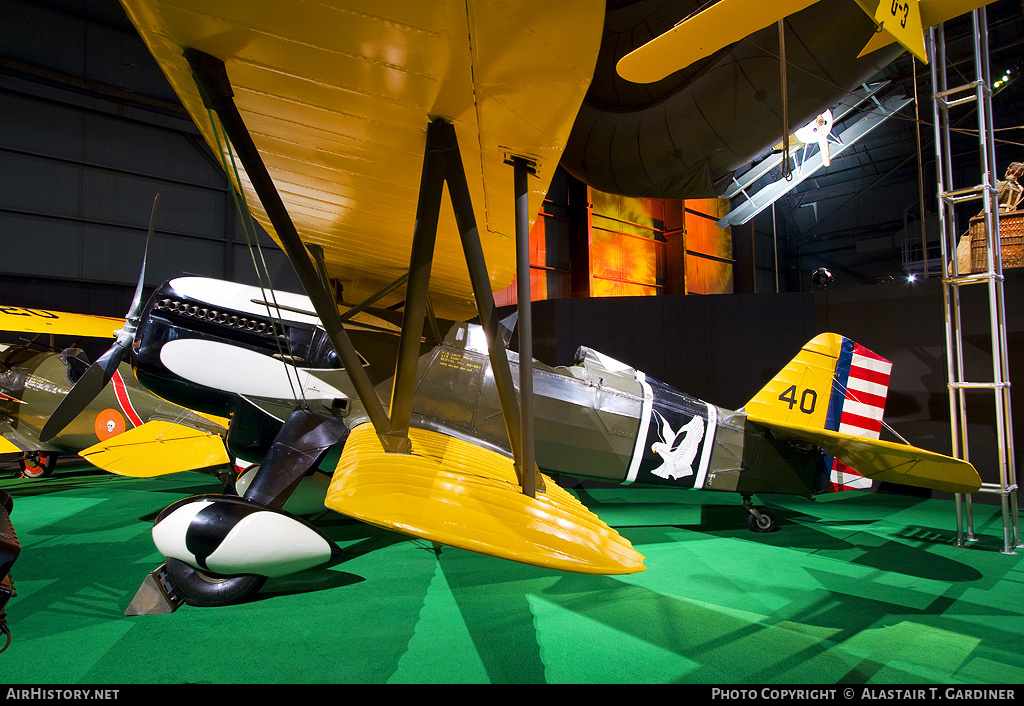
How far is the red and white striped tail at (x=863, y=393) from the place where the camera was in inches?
153

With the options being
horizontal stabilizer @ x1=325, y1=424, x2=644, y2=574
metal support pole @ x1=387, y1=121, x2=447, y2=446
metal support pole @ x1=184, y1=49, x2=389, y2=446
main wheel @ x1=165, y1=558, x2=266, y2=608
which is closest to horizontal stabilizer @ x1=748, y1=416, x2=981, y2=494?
horizontal stabilizer @ x1=325, y1=424, x2=644, y2=574

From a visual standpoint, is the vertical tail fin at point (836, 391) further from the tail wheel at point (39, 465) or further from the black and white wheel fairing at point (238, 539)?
the tail wheel at point (39, 465)

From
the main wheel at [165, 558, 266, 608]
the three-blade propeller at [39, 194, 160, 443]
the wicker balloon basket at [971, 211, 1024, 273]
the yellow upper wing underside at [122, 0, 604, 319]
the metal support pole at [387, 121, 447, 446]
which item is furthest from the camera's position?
the wicker balloon basket at [971, 211, 1024, 273]

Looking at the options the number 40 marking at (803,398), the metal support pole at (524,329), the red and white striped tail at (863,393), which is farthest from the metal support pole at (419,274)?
the red and white striped tail at (863,393)

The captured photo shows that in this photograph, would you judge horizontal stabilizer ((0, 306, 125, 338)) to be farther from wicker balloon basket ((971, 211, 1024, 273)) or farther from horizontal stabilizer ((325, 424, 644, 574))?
wicker balloon basket ((971, 211, 1024, 273))

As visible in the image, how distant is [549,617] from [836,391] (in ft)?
9.81

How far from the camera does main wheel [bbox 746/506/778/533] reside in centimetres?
391

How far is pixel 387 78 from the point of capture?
138 cm

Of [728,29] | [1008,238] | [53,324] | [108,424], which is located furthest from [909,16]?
[108,424]

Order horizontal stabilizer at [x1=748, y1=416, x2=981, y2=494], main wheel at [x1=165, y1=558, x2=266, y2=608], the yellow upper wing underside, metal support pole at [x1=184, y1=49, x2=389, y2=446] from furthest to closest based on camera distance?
1. horizontal stabilizer at [x1=748, y1=416, x2=981, y2=494]
2. main wheel at [x1=165, y1=558, x2=266, y2=608]
3. metal support pole at [x1=184, y1=49, x2=389, y2=446]
4. the yellow upper wing underside

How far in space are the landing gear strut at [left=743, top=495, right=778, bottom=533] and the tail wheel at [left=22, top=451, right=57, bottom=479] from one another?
7776mm

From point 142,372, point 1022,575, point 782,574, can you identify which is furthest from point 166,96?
point 1022,575

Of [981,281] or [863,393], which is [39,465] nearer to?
[863,393]

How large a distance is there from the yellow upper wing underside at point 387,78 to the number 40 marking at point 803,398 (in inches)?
118
